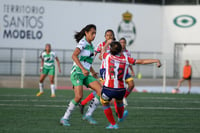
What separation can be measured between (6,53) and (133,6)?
11876 mm

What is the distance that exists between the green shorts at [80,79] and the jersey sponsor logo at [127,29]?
3415 cm

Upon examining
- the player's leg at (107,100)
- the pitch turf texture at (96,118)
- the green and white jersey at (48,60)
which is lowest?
the pitch turf texture at (96,118)

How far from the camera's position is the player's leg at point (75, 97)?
12.4 meters

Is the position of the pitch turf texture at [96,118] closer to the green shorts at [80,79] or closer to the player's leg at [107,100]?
the player's leg at [107,100]

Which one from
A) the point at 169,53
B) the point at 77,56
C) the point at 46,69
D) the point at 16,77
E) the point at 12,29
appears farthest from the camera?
the point at 169,53

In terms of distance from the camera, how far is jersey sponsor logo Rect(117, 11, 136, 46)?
155ft

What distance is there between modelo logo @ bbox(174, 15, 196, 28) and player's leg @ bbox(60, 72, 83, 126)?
36802 millimetres

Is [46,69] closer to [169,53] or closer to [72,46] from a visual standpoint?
[72,46]

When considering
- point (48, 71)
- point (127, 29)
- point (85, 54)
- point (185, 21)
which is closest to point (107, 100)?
point (85, 54)

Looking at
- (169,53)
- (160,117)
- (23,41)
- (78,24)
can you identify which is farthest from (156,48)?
(160,117)

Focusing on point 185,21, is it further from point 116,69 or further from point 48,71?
point 116,69

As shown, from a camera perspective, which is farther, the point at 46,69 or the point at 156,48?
the point at 156,48

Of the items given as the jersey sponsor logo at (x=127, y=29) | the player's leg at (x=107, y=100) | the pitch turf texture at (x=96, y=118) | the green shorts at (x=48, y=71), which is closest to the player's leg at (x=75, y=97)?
the pitch turf texture at (x=96, y=118)

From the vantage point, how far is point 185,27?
48.7 meters
